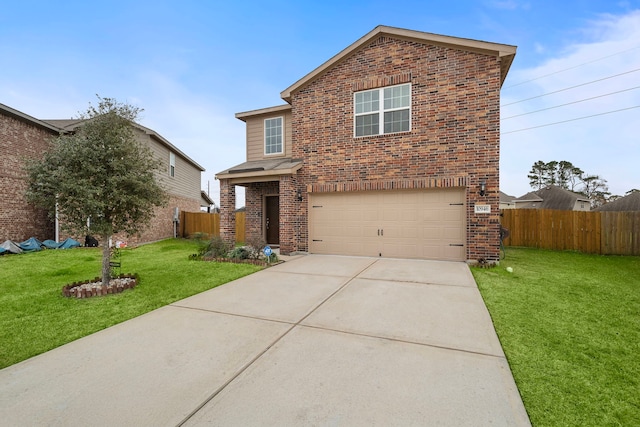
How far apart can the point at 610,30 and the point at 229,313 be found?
60.3ft

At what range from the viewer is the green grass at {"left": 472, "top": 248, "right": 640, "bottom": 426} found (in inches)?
85.3

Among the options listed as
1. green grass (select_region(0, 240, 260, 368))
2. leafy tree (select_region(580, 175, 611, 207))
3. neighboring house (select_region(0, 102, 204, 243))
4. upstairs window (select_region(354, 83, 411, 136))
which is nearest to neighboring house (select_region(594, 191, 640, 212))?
upstairs window (select_region(354, 83, 411, 136))

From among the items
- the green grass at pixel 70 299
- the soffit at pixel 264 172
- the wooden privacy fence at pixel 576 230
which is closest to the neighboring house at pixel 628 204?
the wooden privacy fence at pixel 576 230

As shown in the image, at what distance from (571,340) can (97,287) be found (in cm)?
767

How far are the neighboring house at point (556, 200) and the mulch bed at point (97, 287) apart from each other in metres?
35.9

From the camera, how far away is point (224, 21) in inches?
520

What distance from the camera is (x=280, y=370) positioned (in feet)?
8.83

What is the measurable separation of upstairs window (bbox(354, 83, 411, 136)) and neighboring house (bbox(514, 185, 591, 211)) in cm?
2895

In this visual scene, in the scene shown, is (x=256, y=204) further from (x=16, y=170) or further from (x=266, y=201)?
(x=16, y=170)

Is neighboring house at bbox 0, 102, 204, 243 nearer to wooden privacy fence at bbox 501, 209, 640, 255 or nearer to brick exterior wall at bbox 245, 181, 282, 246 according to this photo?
brick exterior wall at bbox 245, 181, 282, 246

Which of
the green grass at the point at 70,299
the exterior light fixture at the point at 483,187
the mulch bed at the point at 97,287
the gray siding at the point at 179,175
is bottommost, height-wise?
the green grass at the point at 70,299

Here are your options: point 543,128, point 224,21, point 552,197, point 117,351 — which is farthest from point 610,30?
point 552,197

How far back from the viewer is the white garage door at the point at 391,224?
8.43 meters

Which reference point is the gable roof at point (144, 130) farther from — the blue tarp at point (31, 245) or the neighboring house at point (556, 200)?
the neighboring house at point (556, 200)
